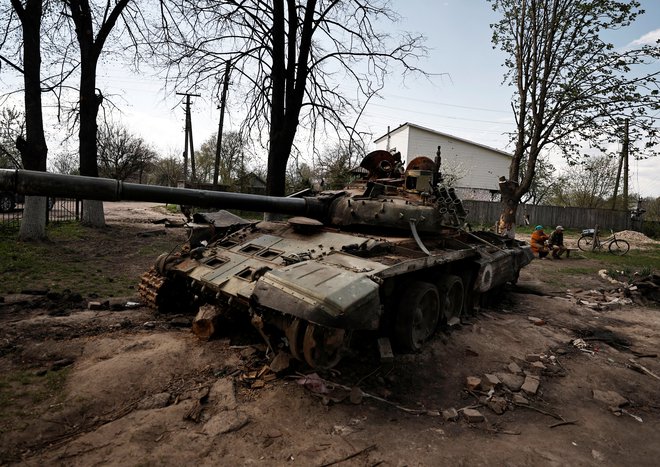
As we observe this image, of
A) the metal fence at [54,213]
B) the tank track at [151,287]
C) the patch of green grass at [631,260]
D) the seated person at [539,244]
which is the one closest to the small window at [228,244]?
the tank track at [151,287]

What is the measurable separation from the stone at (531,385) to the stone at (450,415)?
1.14 meters

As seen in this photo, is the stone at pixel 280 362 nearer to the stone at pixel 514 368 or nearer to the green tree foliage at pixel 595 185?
the stone at pixel 514 368

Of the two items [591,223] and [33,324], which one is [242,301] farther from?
[591,223]

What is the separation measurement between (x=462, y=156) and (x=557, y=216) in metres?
9.31

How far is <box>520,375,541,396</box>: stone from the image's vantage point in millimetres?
4934

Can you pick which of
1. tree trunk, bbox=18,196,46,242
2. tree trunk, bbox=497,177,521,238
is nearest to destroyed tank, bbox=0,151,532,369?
tree trunk, bbox=18,196,46,242

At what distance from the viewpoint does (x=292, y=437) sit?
373 cm

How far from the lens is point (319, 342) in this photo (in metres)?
4.14

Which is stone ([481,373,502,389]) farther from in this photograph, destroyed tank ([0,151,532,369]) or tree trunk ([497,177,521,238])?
tree trunk ([497,177,521,238])

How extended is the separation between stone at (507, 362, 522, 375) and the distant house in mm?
30139

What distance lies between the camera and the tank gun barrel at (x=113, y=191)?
154 inches

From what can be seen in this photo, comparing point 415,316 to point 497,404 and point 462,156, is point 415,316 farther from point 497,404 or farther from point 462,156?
point 462,156

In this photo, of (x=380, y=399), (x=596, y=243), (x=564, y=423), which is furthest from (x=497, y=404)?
(x=596, y=243)

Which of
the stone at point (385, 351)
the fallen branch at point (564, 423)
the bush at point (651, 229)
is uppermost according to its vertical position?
the bush at point (651, 229)
